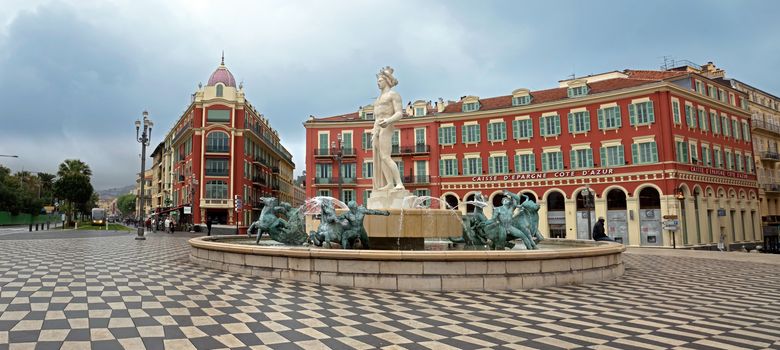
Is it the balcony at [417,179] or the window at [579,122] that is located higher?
the window at [579,122]

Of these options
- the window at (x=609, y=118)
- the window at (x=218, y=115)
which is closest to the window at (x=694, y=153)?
the window at (x=609, y=118)

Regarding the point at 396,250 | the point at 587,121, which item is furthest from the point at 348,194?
the point at 396,250

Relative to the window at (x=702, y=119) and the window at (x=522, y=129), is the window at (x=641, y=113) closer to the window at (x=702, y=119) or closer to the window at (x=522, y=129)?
the window at (x=702, y=119)

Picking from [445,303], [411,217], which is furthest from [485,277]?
[411,217]

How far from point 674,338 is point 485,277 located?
3698mm

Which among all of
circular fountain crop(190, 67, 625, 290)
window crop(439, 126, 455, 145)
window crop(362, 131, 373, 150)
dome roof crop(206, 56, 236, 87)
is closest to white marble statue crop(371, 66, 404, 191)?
circular fountain crop(190, 67, 625, 290)

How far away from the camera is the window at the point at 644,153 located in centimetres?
3312

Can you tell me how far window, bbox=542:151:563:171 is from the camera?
37.1 m

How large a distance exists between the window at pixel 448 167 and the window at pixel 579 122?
414 inches

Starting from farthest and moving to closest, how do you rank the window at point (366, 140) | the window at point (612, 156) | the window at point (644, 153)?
the window at point (366, 140)
the window at point (612, 156)
the window at point (644, 153)

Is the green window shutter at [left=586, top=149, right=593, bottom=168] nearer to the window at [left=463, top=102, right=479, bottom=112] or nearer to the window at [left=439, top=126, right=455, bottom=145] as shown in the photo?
the window at [left=463, top=102, right=479, bottom=112]

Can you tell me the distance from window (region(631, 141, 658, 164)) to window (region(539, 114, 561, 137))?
589 cm

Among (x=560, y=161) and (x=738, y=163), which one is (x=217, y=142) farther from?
(x=738, y=163)

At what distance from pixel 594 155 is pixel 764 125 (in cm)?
2100
